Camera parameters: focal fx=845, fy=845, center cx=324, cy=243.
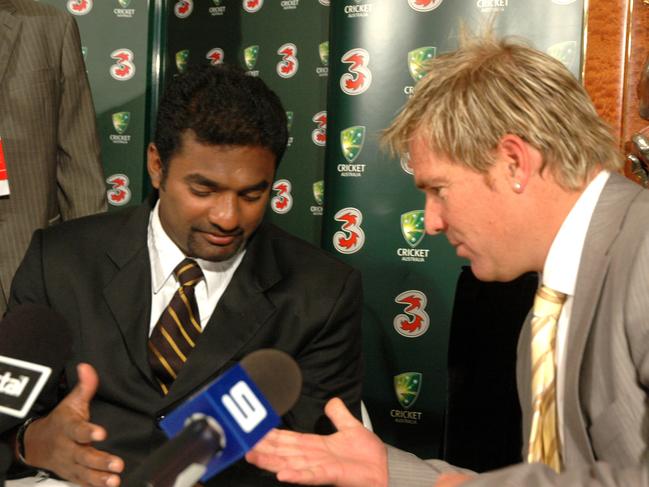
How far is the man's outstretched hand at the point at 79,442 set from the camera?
1.25m

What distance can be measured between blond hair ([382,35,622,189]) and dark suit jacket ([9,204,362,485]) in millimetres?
574

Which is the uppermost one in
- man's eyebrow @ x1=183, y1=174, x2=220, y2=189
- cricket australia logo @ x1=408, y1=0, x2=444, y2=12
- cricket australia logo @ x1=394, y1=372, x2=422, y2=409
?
cricket australia logo @ x1=408, y1=0, x2=444, y2=12

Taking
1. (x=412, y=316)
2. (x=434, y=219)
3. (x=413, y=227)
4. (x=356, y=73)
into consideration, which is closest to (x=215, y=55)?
(x=356, y=73)

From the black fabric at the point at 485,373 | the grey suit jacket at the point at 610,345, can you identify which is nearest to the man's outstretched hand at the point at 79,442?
the grey suit jacket at the point at 610,345

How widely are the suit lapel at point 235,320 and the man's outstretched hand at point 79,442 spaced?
429 mm

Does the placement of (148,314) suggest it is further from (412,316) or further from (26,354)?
(412,316)

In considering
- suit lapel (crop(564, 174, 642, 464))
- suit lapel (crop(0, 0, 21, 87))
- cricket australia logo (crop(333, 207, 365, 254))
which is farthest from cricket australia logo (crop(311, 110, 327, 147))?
suit lapel (crop(564, 174, 642, 464))

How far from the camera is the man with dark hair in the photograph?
181 cm

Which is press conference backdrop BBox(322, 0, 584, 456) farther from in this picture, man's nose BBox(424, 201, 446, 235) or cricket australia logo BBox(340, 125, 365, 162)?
man's nose BBox(424, 201, 446, 235)

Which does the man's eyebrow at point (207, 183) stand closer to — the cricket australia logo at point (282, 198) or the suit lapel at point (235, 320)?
the suit lapel at point (235, 320)

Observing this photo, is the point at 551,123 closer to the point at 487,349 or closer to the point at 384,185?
the point at 487,349

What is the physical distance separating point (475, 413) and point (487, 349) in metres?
0.17

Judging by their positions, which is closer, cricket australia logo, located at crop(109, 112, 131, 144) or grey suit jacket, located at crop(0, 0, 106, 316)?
grey suit jacket, located at crop(0, 0, 106, 316)

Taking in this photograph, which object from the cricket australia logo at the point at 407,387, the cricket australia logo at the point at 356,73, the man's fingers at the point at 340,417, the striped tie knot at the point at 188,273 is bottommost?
the cricket australia logo at the point at 407,387
